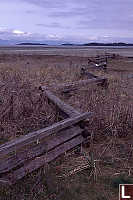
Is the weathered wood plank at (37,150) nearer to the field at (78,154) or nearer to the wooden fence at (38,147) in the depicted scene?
the wooden fence at (38,147)

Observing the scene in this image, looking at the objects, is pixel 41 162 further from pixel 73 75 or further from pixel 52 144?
pixel 73 75

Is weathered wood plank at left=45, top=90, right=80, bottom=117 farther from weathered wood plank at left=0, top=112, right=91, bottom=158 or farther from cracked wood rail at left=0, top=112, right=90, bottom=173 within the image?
cracked wood rail at left=0, top=112, right=90, bottom=173

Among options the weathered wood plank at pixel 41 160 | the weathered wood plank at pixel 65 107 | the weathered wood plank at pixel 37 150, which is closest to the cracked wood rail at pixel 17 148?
the weathered wood plank at pixel 37 150

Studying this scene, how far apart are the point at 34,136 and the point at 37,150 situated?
1.03 ft

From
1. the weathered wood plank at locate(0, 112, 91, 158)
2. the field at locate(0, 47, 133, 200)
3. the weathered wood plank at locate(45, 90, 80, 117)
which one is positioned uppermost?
the weathered wood plank at locate(45, 90, 80, 117)

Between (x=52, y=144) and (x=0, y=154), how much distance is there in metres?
1.09

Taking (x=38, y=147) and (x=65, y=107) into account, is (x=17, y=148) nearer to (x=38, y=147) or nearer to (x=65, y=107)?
(x=38, y=147)

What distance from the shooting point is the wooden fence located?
13.1 ft

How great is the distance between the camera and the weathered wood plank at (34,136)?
395 cm

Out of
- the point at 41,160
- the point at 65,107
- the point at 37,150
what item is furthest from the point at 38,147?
the point at 65,107

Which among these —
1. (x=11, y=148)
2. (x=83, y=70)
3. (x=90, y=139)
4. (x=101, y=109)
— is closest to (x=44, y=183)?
(x=11, y=148)

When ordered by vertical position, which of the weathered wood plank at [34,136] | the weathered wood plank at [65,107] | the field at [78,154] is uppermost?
the weathered wood plank at [65,107]

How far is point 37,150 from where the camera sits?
4.46 m

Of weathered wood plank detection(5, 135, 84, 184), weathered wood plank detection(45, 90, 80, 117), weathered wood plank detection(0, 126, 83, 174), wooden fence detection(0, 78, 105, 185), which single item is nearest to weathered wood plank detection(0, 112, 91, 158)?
wooden fence detection(0, 78, 105, 185)
